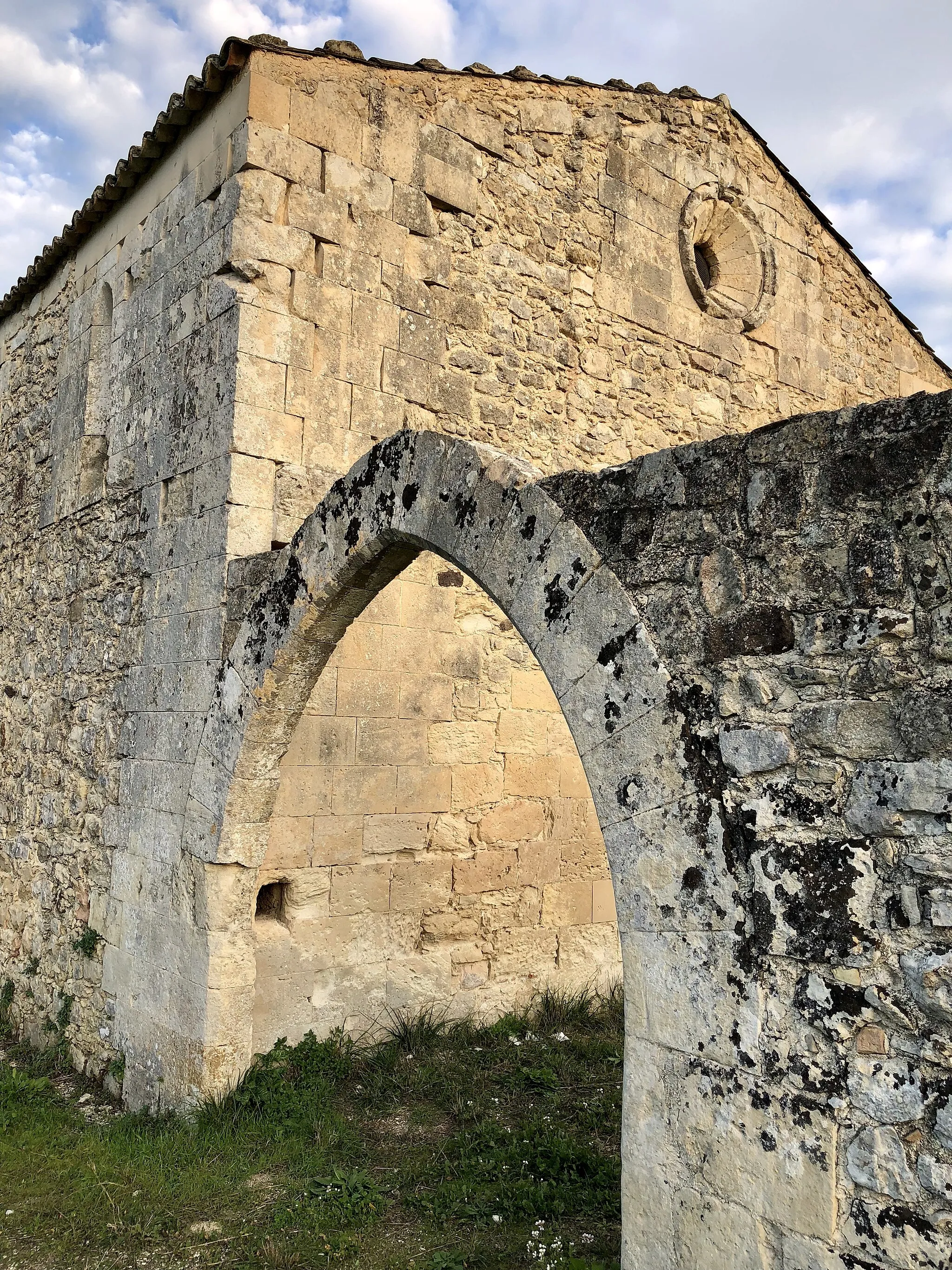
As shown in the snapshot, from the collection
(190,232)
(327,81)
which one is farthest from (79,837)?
(327,81)

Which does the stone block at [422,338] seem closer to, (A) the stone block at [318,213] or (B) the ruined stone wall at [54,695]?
(A) the stone block at [318,213]

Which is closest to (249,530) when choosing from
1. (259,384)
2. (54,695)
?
(259,384)

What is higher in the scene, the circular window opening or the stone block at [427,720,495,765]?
the stone block at [427,720,495,765]

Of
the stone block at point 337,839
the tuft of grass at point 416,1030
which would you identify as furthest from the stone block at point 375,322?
the tuft of grass at point 416,1030

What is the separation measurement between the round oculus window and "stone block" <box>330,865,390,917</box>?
4706 mm

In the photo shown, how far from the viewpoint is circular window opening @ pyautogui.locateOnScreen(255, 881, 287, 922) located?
16.5ft

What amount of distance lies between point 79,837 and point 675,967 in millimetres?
4648

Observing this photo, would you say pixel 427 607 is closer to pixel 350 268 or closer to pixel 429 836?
pixel 429 836

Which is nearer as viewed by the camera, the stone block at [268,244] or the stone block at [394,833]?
the stone block at [268,244]

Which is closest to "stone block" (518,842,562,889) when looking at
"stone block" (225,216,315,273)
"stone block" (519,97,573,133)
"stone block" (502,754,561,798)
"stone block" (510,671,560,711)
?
"stone block" (502,754,561,798)

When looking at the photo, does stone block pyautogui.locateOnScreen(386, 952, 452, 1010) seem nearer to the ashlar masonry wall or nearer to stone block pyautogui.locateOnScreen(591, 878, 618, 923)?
the ashlar masonry wall

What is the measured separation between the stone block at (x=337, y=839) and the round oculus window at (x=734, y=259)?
181 inches

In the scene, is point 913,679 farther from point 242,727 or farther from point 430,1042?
point 430,1042

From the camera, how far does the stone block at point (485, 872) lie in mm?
5695
